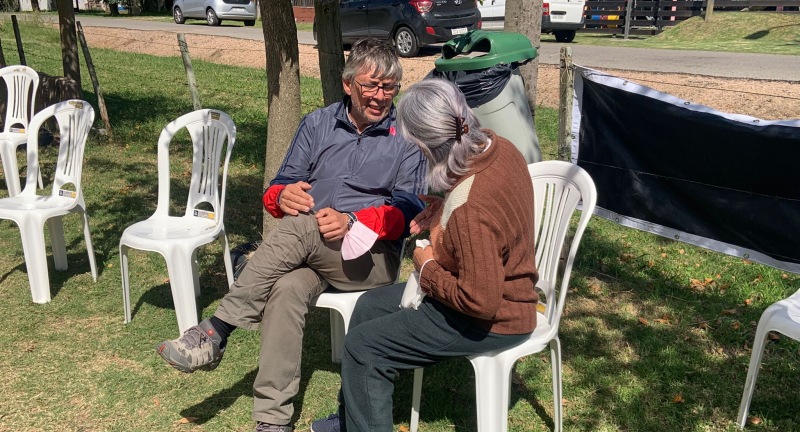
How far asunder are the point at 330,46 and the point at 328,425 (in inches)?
103

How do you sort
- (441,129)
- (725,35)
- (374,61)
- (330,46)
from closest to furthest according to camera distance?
(441,129), (374,61), (330,46), (725,35)

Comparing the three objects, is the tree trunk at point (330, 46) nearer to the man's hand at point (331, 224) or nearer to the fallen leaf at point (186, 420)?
the man's hand at point (331, 224)

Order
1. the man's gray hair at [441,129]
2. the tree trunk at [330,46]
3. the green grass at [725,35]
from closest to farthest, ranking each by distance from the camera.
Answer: the man's gray hair at [441,129]
the tree trunk at [330,46]
the green grass at [725,35]

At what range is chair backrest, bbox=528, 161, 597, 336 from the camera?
288cm

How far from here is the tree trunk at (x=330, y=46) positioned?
4.78 m

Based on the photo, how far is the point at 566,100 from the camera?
435 centimetres

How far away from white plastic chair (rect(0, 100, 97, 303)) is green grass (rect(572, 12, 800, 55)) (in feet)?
43.7

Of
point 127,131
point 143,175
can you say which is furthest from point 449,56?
point 127,131

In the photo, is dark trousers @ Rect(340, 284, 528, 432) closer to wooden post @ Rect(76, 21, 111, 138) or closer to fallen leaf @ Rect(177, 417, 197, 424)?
fallen leaf @ Rect(177, 417, 197, 424)

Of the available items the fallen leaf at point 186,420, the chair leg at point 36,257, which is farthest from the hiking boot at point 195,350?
the chair leg at point 36,257

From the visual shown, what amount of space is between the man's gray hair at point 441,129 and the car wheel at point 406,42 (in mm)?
11568

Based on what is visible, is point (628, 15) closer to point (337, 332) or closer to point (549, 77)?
point (549, 77)

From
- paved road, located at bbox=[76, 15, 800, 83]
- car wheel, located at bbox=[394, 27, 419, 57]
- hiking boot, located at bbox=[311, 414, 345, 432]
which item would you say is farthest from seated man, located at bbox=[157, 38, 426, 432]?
car wheel, located at bbox=[394, 27, 419, 57]

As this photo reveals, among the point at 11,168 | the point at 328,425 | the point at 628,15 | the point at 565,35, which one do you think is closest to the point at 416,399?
the point at 328,425
